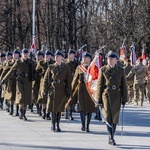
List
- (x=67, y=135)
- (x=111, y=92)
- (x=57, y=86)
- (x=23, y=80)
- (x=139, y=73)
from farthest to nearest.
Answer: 1. (x=139, y=73)
2. (x=23, y=80)
3. (x=57, y=86)
4. (x=67, y=135)
5. (x=111, y=92)

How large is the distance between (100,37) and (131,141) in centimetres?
3364

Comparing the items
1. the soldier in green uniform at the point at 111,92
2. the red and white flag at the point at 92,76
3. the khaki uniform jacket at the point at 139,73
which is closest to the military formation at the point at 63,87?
the soldier in green uniform at the point at 111,92

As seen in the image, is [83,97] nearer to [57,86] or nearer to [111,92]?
[57,86]

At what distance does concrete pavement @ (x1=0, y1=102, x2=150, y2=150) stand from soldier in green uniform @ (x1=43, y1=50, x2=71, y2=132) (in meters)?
0.60

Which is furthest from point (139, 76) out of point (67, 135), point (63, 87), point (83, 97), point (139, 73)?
point (67, 135)

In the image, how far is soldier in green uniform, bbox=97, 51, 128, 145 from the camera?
34.9 feet

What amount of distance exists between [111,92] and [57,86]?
242 centimetres

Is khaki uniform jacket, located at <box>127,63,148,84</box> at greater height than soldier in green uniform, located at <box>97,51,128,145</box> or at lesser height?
greater

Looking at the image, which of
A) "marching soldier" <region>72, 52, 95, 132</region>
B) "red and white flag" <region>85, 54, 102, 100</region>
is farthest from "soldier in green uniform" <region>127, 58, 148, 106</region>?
"red and white flag" <region>85, 54, 102, 100</region>

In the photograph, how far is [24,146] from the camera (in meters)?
10.4

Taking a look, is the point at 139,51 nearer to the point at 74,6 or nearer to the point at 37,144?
the point at 74,6

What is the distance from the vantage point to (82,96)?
12.9 metres

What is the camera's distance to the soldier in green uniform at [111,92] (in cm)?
1065

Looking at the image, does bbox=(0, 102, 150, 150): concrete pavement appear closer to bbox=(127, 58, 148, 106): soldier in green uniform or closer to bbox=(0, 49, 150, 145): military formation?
bbox=(0, 49, 150, 145): military formation
